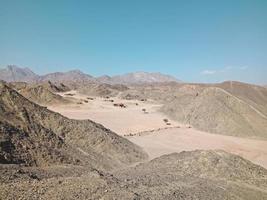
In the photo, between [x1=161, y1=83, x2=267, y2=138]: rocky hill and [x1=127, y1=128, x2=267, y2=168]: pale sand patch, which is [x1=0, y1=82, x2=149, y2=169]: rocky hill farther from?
[x1=161, y1=83, x2=267, y2=138]: rocky hill

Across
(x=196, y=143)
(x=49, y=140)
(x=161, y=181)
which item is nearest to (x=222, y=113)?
(x=196, y=143)

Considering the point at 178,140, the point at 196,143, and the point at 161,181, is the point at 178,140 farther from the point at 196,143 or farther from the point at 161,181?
the point at 161,181

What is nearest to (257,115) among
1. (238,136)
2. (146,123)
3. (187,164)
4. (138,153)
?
(238,136)

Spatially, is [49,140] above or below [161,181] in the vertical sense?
above

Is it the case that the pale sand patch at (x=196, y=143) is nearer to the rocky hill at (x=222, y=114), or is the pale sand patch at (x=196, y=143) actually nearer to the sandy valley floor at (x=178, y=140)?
the sandy valley floor at (x=178, y=140)

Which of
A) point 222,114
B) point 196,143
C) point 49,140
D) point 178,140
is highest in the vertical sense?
point 222,114

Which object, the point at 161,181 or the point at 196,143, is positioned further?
the point at 196,143

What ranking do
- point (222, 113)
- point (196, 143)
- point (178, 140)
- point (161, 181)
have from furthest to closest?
point (222, 113) < point (178, 140) < point (196, 143) < point (161, 181)

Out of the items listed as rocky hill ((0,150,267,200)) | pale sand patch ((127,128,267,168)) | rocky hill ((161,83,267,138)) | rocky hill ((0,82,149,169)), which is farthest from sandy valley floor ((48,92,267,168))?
rocky hill ((0,150,267,200))
